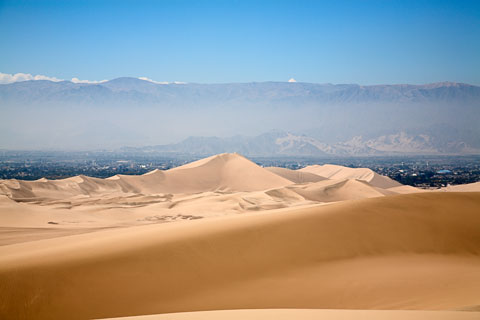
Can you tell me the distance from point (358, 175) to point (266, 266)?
214ft

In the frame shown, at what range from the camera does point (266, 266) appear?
11828mm

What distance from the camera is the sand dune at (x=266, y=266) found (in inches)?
373

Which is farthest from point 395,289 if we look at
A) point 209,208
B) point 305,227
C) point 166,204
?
point 166,204

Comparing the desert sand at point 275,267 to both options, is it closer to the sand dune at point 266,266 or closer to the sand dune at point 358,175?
the sand dune at point 266,266

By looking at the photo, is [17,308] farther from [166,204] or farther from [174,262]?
[166,204]

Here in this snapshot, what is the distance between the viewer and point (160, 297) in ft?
32.8

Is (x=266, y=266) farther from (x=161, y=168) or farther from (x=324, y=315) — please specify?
(x=161, y=168)

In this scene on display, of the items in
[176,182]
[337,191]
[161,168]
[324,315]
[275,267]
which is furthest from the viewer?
[161,168]

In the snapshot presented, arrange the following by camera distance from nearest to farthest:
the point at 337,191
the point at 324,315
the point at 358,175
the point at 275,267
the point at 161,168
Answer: the point at 324,315 → the point at 275,267 → the point at 337,191 → the point at 358,175 → the point at 161,168

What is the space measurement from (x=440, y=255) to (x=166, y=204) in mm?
28554

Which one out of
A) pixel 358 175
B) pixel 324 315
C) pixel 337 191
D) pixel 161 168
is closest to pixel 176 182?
pixel 337 191

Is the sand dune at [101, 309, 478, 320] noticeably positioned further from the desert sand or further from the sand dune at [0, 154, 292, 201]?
the sand dune at [0, 154, 292, 201]

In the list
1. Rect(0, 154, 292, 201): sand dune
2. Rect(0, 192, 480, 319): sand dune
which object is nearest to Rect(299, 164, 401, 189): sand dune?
Rect(0, 154, 292, 201): sand dune

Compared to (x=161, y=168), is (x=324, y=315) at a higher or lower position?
higher
